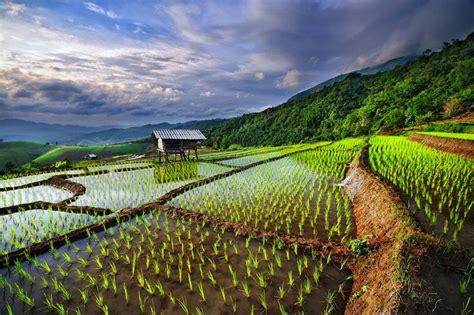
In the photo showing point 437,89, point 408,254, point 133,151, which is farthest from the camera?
point 133,151

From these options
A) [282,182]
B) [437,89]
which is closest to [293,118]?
[437,89]

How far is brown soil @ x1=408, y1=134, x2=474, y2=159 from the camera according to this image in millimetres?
11039

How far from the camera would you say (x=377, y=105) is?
52188 mm

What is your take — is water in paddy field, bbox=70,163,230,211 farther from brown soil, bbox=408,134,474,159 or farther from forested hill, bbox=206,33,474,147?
forested hill, bbox=206,33,474,147

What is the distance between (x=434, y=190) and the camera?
7.38 meters

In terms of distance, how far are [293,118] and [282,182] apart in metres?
67.3

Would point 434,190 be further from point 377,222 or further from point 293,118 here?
point 293,118

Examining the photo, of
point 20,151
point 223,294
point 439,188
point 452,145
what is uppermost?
point 452,145

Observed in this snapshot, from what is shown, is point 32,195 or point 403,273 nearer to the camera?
point 403,273

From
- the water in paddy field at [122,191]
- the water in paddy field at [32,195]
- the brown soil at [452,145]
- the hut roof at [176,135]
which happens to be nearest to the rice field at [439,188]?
the brown soil at [452,145]

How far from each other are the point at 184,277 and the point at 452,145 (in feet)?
48.0

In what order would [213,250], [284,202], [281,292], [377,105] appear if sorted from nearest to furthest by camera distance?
[281,292] < [213,250] < [284,202] < [377,105]

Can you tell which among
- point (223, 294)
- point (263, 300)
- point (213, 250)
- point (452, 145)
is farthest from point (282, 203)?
point (452, 145)

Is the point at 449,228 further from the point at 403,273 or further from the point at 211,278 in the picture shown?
the point at 211,278
